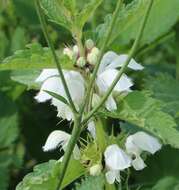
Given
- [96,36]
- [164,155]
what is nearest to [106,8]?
[164,155]

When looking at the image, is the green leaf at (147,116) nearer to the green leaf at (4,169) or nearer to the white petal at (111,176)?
the white petal at (111,176)

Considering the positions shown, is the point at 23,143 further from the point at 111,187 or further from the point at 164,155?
the point at 111,187

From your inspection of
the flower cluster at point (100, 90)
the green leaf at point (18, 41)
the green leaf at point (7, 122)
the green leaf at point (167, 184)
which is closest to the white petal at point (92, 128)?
the flower cluster at point (100, 90)

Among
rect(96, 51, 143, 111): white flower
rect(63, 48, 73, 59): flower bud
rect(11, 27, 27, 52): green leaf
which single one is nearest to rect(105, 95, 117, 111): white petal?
rect(96, 51, 143, 111): white flower

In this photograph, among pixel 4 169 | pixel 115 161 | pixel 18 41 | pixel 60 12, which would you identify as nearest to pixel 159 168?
pixel 4 169

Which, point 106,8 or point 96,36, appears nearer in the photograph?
point 96,36

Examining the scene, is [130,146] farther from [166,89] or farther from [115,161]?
[166,89]
